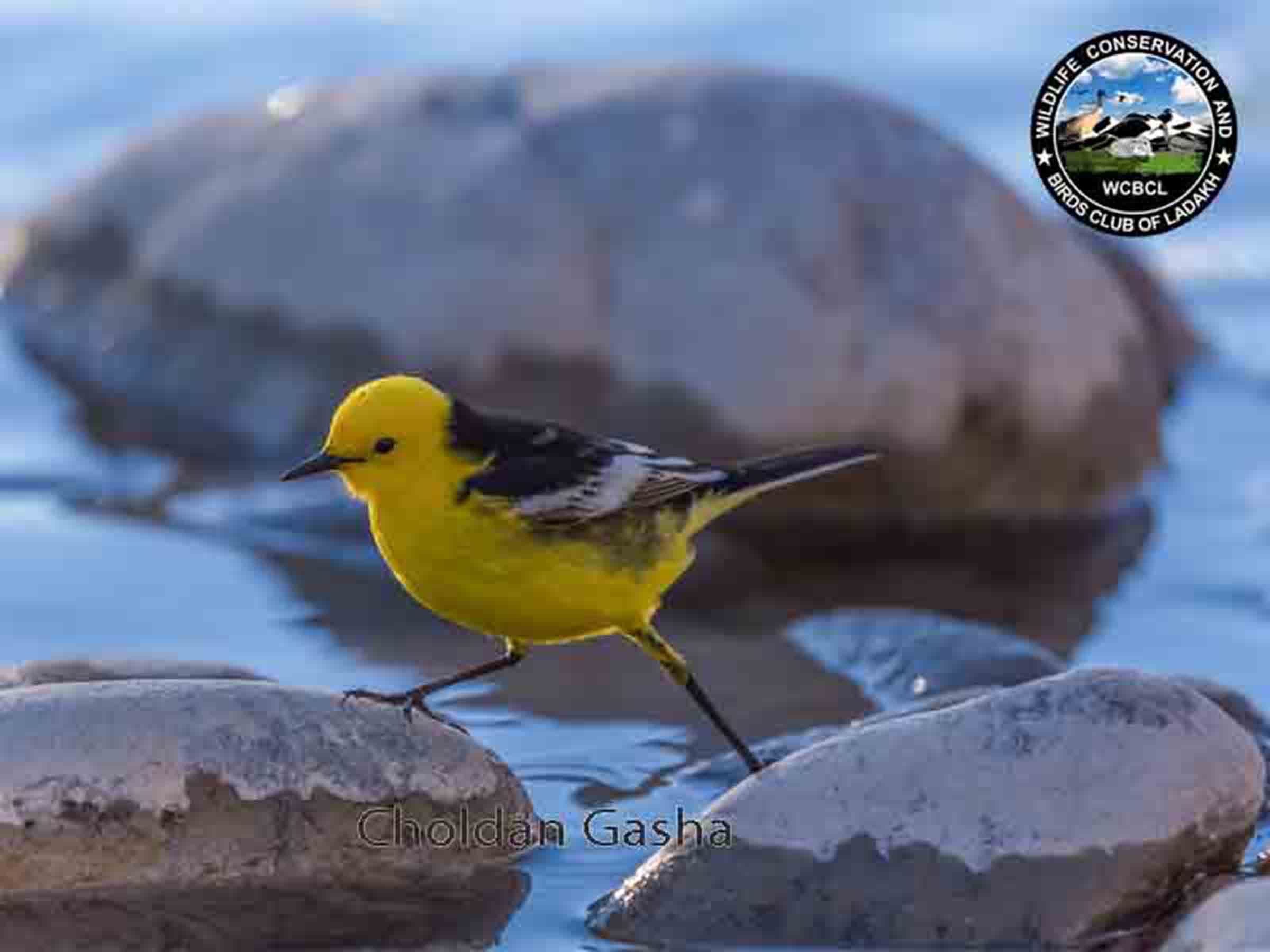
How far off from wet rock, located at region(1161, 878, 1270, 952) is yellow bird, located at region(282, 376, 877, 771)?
1.40 metres

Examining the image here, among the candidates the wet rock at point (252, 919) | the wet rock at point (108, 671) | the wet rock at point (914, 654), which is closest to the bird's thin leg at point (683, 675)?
the wet rock at point (252, 919)

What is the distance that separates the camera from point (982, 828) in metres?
5.50

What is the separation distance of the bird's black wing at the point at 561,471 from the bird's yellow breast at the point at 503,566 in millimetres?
35

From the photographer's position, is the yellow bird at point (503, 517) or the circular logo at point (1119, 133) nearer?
the yellow bird at point (503, 517)

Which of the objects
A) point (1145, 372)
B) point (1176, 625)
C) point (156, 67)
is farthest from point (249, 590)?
point (156, 67)

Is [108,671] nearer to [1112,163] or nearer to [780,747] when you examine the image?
[780,747]

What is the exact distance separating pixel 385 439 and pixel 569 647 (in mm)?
2237

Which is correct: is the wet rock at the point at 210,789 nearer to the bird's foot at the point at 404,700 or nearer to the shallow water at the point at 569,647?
the bird's foot at the point at 404,700

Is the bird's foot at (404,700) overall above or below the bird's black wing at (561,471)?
below

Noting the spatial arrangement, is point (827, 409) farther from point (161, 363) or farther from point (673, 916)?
point (673, 916)

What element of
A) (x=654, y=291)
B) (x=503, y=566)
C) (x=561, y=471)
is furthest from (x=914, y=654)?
(x=654, y=291)

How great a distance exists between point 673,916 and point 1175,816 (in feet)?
3.33

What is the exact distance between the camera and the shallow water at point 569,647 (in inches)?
290

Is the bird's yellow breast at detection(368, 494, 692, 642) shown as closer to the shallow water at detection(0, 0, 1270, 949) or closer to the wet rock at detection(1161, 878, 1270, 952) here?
the shallow water at detection(0, 0, 1270, 949)
